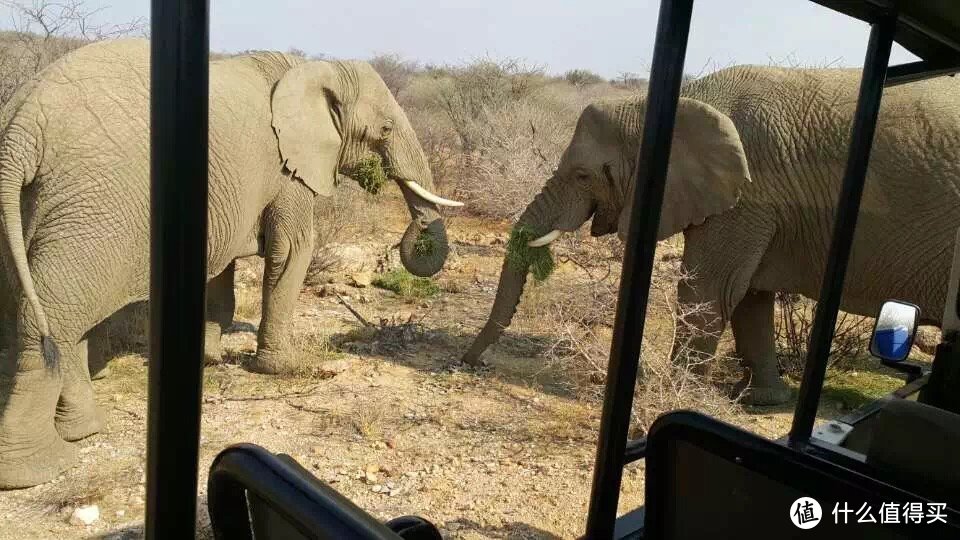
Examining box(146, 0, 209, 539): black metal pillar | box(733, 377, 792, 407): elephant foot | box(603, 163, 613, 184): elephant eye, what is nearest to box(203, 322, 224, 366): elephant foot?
box(603, 163, 613, 184): elephant eye

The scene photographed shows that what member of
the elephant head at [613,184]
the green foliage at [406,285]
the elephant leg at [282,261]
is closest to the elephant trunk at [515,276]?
the elephant head at [613,184]

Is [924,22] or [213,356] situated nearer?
[924,22]

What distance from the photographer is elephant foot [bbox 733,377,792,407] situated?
4.91 metres

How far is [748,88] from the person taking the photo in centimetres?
489

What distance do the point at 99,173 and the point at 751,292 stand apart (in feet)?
13.3

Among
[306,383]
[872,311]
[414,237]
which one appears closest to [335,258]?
[414,237]

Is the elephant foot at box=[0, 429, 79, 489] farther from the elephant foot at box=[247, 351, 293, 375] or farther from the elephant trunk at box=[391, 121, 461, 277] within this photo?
the elephant trunk at box=[391, 121, 461, 277]

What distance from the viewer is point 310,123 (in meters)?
5.03

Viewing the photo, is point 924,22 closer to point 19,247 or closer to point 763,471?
point 763,471

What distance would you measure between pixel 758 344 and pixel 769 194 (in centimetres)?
107

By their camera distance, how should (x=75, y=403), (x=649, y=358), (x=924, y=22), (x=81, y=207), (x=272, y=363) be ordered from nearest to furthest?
(x=924, y=22)
(x=81, y=207)
(x=75, y=403)
(x=649, y=358)
(x=272, y=363)

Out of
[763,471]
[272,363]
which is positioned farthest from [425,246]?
[763,471]

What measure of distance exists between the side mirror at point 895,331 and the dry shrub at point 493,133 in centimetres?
552

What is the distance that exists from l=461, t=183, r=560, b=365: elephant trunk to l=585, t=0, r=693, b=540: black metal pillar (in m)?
3.19
